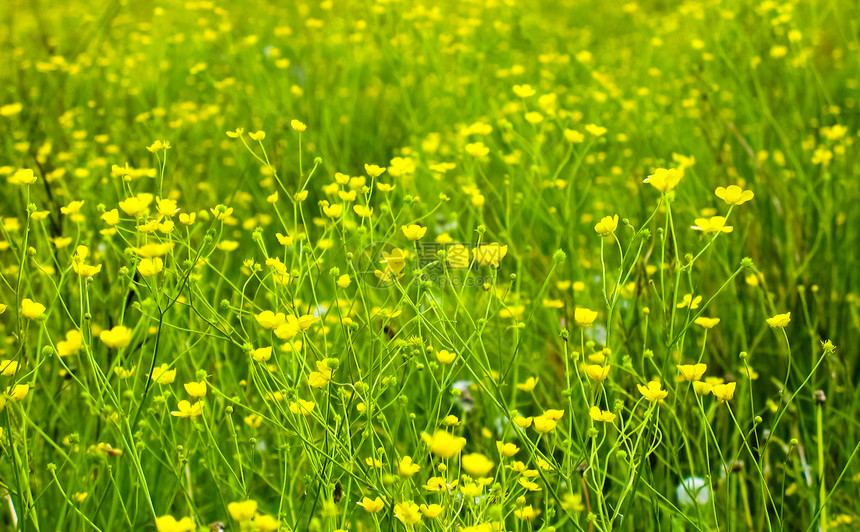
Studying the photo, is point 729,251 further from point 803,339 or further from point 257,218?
point 257,218

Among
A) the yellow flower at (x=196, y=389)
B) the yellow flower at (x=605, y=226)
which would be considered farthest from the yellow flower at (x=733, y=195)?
the yellow flower at (x=196, y=389)

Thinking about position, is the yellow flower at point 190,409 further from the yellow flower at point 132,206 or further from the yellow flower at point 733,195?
the yellow flower at point 733,195

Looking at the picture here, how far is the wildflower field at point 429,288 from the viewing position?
1.03m

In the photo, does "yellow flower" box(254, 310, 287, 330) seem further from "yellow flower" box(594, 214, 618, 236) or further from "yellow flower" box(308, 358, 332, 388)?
"yellow flower" box(594, 214, 618, 236)

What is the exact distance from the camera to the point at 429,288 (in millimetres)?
1023

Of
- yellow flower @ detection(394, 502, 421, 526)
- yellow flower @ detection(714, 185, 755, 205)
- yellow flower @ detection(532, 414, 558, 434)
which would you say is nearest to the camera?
yellow flower @ detection(394, 502, 421, 526)

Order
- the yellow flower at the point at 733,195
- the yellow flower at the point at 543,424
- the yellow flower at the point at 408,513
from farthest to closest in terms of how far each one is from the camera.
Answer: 1. the yellow flower at the point at 733,195
2. the yellow flower at the point at 543,424
3. the yellow flower at the point at 408,513

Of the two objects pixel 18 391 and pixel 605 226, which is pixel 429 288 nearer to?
pixel 605 226

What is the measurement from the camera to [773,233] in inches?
76.6

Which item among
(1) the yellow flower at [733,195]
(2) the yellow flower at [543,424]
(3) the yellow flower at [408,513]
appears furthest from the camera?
(1) the yellow flower at [733,195]

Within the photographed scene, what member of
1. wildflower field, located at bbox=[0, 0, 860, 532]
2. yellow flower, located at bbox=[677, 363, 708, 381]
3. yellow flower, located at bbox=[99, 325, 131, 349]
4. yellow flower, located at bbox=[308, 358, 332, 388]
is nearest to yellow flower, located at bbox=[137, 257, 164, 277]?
wildflower field, located at bbox=[0, 0, 860, 532]

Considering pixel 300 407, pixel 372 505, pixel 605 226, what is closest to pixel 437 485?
pixel 372 505

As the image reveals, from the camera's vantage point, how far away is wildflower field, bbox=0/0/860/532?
1.03m

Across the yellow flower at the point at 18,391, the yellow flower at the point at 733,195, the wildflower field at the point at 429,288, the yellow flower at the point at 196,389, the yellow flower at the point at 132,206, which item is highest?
the yellow flower at the point at 733,195
